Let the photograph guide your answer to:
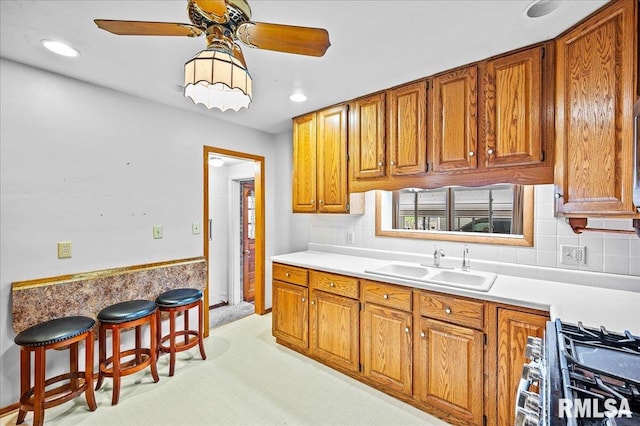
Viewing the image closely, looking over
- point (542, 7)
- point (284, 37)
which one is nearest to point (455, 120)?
point (542, 7)

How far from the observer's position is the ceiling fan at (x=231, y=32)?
1.09m

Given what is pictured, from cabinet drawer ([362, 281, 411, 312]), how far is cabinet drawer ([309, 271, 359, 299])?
0.34 feet

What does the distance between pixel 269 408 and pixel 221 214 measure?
2.92 m

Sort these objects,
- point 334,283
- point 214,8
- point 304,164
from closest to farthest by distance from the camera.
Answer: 1. point 214,8
2. point 334,283
3. point 304,164

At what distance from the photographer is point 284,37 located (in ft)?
3.91

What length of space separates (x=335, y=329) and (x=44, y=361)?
197 cm

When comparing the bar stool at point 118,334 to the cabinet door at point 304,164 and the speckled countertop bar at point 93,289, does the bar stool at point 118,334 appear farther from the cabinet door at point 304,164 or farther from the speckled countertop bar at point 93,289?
the cabinet door at point 304,164

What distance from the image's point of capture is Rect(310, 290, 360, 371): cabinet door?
230cm

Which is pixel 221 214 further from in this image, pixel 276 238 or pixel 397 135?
pixel 397 135

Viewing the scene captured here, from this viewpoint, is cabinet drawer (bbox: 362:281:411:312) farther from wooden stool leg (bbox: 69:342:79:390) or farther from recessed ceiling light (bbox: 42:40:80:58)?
recessed ceiling light (bbox: 42:40:80:58)

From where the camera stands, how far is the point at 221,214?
4.30 metres

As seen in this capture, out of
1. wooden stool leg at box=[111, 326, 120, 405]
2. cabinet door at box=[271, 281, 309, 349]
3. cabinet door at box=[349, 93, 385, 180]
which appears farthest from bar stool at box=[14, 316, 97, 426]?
cabinet door at box=[349, 93, 385, 180]

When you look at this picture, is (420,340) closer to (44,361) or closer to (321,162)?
(321,162)

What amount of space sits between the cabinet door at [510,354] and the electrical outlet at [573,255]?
648 millimetres
